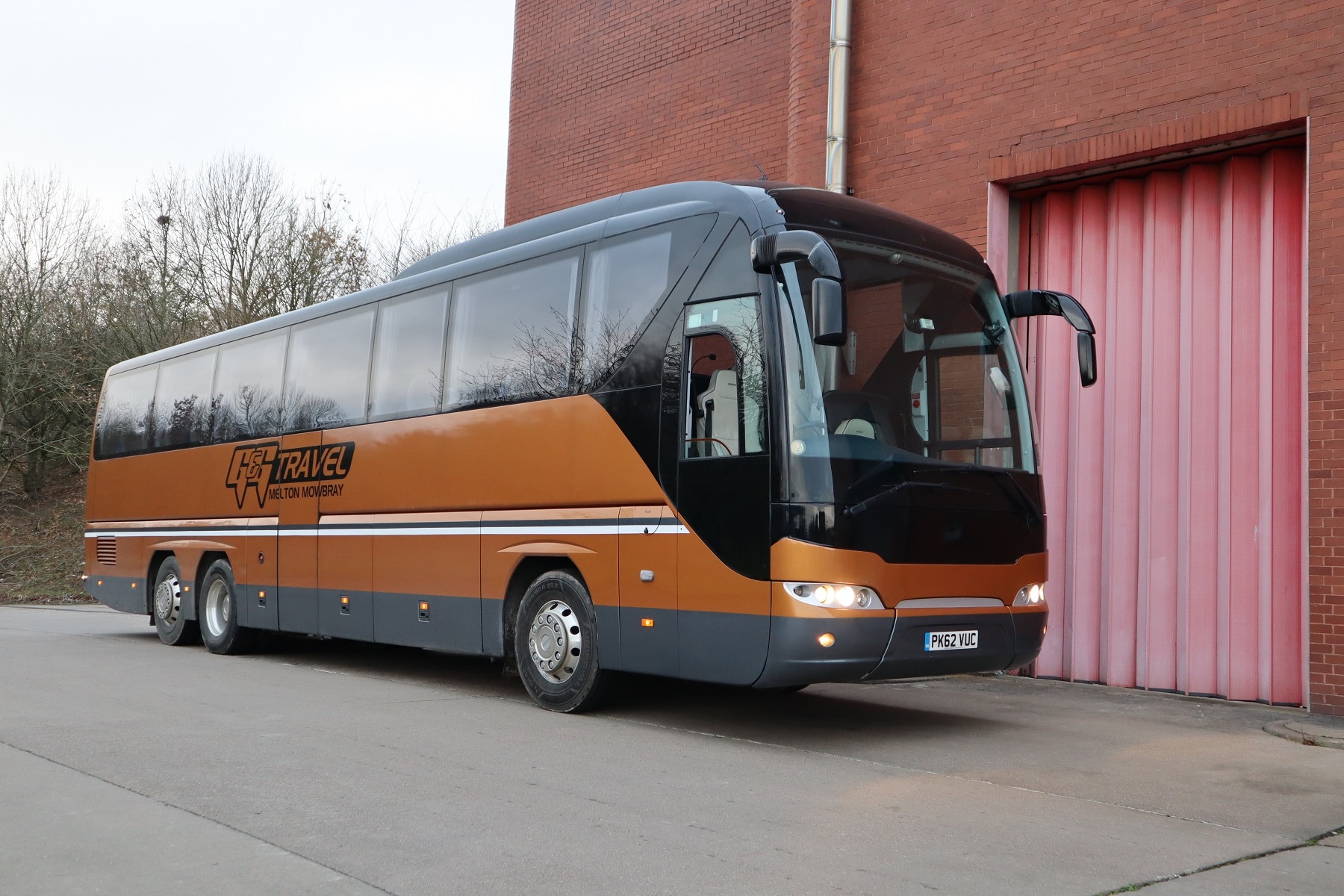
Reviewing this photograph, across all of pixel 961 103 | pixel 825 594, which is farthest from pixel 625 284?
pixel 961 103

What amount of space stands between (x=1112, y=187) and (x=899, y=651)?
19.7 feet

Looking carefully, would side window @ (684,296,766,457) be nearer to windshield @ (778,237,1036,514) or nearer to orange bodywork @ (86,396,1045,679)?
windshield @ (778,237,1036,514)

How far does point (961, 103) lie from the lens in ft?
39.8

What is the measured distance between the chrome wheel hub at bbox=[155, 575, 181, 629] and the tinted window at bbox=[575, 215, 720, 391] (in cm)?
783

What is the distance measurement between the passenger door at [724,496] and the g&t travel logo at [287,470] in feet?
15.3

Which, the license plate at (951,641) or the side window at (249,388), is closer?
the license plate at (951,641)

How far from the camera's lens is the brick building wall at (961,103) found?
9.45 meters

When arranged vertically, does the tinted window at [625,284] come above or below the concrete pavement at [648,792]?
above

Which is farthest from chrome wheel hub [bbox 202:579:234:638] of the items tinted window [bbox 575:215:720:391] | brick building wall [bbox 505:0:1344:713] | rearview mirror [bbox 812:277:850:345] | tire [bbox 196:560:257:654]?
rearview mirror [bbox 812:277:850:345]

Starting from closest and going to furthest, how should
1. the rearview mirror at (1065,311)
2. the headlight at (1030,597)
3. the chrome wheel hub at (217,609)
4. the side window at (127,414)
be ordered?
the headlight at (1030,597)
the rearview mirror at (1065,311)
the chrome wheel hub at (217,609)
the side window at (127,414)

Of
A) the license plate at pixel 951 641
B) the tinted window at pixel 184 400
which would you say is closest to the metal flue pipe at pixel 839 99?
the license plate at pixel 951 641

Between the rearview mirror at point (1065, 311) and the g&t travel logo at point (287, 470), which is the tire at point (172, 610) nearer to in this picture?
the g&t travel logo at point (287, 470)

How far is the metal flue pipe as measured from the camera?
1296 centimetres

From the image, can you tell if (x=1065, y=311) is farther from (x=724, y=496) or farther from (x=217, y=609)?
(x=217, y=609)
